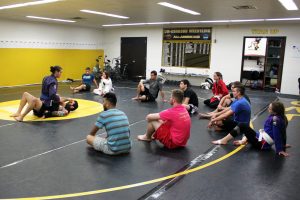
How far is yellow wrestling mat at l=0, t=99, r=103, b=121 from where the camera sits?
6.82 metres

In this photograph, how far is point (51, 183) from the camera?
3.54 metres

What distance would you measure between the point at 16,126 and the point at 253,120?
220 inches

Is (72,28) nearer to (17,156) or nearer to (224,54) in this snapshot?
(224,54)

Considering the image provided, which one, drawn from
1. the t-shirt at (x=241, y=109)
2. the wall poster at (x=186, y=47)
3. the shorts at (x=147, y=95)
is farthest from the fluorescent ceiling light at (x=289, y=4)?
the wall poster at (x=186, y=47)

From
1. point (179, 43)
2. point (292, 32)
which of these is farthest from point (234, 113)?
point (179, 43)

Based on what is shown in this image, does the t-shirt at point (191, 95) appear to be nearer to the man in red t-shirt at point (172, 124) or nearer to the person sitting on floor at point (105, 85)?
the man in red t-shirt at point (172, 124)

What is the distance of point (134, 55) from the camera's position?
1677 cm

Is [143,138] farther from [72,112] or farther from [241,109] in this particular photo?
[72,112]

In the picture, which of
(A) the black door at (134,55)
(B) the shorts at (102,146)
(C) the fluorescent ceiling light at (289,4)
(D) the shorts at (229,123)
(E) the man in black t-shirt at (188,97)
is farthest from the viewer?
(A) the black door at (134,55)

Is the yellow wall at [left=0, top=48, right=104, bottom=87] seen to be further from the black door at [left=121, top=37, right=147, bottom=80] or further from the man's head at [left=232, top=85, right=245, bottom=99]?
the man's head at [left=232, top=85, right=245, bottom=99]

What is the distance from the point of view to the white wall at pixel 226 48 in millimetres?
12758

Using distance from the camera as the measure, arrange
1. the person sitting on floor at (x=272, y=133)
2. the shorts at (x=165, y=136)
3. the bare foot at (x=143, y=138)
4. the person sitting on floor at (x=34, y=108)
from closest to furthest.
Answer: the person sitting on floor at (x=272, y=133) < the shorts at (x=165, y=136) < the bare foot at (x=143, y=138) < the person sitting on floor at (x=34, y=108)

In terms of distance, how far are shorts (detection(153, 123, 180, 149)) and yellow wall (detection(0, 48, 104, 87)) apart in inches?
397

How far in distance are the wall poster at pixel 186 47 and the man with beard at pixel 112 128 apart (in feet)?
36.1
